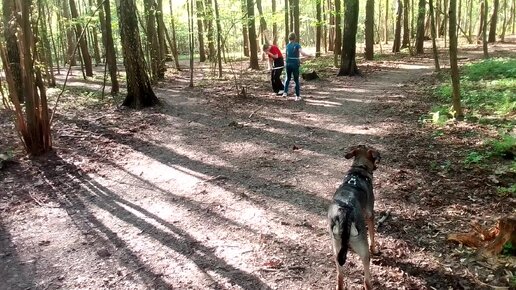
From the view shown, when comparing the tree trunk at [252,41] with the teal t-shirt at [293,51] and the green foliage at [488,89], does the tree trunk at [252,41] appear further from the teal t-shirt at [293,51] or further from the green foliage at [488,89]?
the green foliage at [488,89]

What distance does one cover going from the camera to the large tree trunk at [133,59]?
36.9 feet

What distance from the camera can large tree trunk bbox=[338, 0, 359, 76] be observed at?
52.0ft

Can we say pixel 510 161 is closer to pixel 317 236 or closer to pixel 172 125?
pixel 317 236

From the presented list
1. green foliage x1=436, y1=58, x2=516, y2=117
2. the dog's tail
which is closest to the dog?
the dog's tail

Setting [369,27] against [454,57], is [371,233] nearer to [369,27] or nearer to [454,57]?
[454,57]

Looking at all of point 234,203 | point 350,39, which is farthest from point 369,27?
point 234,203

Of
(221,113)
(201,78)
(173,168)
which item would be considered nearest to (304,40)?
(201,78)

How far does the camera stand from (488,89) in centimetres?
1092

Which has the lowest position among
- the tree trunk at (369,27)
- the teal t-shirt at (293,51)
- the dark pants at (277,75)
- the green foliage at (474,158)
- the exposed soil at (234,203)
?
the exposed soil at (234,203)

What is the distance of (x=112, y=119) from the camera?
34.9ft

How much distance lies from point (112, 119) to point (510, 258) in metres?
9.51

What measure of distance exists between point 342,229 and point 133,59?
390 inches

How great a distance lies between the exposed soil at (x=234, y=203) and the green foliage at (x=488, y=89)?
1108 mm

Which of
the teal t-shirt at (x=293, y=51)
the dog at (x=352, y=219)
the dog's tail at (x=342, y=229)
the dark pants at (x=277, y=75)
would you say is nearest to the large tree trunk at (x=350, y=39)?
the dark pants at (x=277, y=75)
